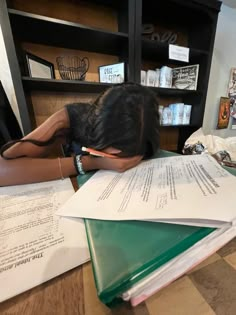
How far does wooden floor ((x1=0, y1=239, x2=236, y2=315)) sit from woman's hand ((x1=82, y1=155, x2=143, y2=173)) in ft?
0.91

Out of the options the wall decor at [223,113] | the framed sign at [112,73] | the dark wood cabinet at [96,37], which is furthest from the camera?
the wall decor at [223,113]

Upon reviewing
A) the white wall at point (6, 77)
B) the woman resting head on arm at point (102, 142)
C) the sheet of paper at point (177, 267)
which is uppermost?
the white wall at point (6, 77)

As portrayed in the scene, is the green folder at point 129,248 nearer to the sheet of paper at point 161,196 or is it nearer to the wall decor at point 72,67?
the sheet of paper at point 161,196

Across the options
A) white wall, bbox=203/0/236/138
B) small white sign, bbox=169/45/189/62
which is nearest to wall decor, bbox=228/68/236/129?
white wall, bbox=203/0/236/138

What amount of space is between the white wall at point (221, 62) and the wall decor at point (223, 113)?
1.3 inches

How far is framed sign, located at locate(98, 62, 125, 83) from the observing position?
2.89 ft

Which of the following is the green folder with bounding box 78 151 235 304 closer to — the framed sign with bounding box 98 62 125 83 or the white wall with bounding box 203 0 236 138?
the framed sign with bounding box 98 62 125 83

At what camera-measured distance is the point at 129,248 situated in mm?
173

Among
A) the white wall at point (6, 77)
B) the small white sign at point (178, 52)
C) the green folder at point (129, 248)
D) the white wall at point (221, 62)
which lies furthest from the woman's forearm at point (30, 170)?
the white wall at point (221, 62)

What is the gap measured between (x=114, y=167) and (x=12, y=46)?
681mm

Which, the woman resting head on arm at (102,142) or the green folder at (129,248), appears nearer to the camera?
the green folder at (129,248)

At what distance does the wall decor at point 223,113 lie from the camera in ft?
4.66

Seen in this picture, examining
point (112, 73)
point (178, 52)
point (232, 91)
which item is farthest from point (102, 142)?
point (232, 91)

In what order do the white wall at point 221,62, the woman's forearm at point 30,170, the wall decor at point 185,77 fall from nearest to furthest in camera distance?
the woman's forearm at point 30,170 < the wall decor at point 185,77 < the white wall at point 221,62
